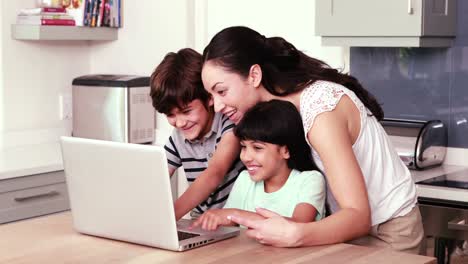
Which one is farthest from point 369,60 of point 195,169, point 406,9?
point 195,169

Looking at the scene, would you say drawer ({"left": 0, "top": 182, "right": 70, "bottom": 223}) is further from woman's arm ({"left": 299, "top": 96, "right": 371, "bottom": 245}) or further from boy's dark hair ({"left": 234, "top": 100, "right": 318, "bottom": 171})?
woman's arm ({"left": 299, "top": 96, "right": 371, "bottom": 245})

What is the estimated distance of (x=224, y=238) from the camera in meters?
2.05

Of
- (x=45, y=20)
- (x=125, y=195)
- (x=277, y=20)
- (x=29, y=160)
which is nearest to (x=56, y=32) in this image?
(x=45, y=20)

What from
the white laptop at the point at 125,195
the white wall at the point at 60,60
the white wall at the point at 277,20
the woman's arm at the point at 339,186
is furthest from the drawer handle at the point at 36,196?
the woman's arm at the point at 339,186

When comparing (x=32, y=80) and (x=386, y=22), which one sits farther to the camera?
(x=32, y=80)

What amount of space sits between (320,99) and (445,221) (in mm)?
1060

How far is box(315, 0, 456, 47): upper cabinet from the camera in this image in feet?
10.2

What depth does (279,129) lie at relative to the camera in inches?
85.3

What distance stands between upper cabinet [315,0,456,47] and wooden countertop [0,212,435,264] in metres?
1.37

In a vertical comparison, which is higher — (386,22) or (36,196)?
(386,22)

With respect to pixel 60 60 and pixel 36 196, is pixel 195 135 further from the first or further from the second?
pixel 60 60

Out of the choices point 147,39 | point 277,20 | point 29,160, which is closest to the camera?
point 29,160

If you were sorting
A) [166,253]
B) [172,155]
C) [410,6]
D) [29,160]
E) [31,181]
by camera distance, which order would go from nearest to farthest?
[166,253], [172,155], [410,6], [31,181], [29,160]

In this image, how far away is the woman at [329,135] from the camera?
1957 mm
